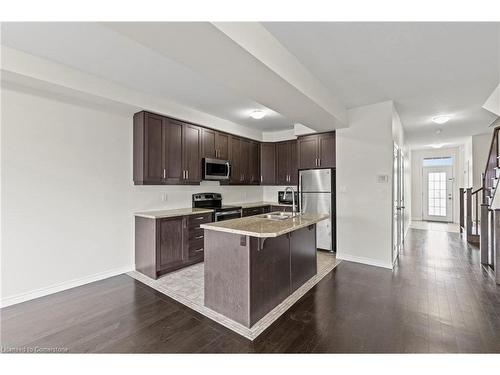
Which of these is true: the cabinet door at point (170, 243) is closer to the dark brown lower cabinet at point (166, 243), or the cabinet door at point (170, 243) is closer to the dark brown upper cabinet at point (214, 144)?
the dark brown lower cabinet at point (166, 243)

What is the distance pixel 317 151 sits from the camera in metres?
4.83

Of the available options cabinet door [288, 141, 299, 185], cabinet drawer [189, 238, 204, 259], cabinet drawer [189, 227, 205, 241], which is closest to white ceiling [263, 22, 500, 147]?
cabinet door [288, 141, 299, 185]

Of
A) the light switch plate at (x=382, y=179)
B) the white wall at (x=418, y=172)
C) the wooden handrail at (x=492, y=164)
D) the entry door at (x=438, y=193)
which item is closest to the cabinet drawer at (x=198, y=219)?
the light switch plate at (x=382, y=179)

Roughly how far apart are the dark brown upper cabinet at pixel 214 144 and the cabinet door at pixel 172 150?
532 millimetres

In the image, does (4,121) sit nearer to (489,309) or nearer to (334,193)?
(334,193)

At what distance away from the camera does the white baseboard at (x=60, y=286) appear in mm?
2602

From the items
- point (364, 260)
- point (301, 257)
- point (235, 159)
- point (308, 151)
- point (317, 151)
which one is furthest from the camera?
point (235, 159)

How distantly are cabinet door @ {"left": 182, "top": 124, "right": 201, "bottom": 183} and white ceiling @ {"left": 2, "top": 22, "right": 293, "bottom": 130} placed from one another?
47cm

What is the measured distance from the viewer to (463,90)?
3439 millimetres

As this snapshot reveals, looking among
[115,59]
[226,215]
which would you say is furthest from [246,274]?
[115,59]

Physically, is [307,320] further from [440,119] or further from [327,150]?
[440,119]

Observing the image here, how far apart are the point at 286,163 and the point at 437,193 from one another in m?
6.83
